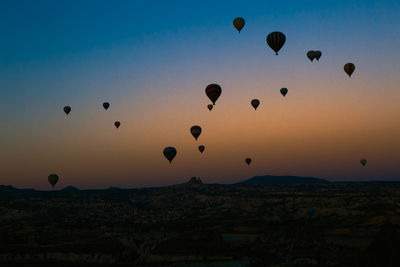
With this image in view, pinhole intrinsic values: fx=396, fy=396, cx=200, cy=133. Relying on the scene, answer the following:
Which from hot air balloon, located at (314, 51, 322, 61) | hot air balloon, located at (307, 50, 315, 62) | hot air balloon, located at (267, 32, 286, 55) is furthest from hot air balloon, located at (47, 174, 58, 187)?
hot air balloon, located at (314, 51, 322, 61)

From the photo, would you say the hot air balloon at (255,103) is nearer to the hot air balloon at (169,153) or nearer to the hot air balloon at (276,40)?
the hot air balloon at (169,153)

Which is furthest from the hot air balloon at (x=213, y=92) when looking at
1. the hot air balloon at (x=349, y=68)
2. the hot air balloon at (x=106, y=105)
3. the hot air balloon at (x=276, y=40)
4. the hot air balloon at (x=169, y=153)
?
the hot air balloon at (x=106, y=105)

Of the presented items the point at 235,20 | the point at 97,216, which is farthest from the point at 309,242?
the point at 97,216

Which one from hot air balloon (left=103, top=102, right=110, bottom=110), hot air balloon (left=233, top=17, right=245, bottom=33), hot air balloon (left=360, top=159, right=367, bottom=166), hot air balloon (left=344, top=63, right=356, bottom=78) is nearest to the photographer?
hot air balloon (left=233, top=17, right=245, bottom=33)

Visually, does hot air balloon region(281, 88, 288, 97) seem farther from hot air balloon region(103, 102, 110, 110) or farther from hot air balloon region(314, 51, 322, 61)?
hot air balloon region(103, 102, 110, 110)

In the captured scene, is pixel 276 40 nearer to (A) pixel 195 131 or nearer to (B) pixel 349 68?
(B) pixel 349 68

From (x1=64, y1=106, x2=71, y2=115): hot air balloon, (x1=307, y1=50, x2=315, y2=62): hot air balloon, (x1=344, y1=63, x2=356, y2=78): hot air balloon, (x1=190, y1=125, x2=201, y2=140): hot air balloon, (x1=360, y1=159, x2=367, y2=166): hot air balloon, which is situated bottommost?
(x1=360, y1=159, x2=367, y2=166): hot air balloon
